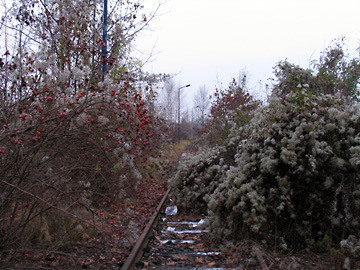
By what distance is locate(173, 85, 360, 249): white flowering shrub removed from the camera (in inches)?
228

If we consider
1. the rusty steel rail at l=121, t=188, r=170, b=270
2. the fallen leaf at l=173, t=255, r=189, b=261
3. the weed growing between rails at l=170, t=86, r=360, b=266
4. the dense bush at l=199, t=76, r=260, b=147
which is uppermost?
the dense bush at l=199, t=76, r=260, b=147

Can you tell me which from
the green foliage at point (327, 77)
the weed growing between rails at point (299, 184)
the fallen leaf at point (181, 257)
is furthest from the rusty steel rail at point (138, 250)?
the green foliage at point (327, 77)

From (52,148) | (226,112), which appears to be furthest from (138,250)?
(226,112)

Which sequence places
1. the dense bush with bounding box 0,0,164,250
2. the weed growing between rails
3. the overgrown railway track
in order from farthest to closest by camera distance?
the weed growing between rails, the overgrown railway track, the dense bush with bounding box 0,0,164,250

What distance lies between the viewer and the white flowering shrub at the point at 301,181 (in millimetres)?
5785

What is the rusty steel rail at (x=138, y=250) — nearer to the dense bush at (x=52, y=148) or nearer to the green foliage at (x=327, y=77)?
the dense bush at (x=52, y=148)

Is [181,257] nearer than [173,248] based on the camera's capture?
Yes

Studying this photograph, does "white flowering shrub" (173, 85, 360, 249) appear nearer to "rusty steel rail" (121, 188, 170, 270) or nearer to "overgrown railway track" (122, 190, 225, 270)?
"overgrown railway track" (122, 190, 225, 270)

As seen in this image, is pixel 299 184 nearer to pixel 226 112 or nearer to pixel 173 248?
pixel 173 248

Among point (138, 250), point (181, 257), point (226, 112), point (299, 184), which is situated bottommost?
point (181, 257)

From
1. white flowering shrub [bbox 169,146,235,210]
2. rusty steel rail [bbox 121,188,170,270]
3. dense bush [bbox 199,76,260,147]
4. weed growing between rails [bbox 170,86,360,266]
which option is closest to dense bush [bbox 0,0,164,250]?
rusty steel rail [bbox 121,188,170,270]

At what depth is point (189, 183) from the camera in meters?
10.2

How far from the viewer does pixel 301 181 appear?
612 centimetres

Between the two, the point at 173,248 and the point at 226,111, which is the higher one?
the point at 226,111
